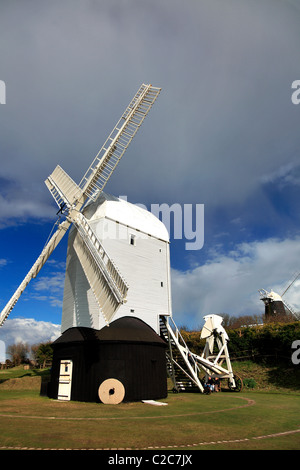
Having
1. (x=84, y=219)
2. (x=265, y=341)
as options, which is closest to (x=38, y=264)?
(x=84, y=219)

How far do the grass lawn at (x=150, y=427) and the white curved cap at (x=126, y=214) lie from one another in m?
12.9

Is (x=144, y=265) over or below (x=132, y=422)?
over

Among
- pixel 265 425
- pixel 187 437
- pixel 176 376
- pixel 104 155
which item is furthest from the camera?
pixel 176 376

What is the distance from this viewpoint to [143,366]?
19.2 meters

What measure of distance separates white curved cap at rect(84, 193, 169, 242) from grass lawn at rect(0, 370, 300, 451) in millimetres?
12949

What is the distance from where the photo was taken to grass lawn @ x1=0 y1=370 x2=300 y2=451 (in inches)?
333

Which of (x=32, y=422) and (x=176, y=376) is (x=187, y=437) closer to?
(x=32, y=422)

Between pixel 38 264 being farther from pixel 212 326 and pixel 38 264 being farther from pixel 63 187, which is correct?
pixel 212 326

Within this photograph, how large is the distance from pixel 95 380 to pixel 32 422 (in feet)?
22.6

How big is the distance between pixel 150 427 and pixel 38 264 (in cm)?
1573

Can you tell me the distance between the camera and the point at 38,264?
23.1m

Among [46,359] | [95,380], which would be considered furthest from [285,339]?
[46,359]

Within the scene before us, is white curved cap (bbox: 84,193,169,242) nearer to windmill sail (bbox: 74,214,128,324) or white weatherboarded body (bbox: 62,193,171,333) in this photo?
white weatherboarded body (bbox: 62,193,171,333)

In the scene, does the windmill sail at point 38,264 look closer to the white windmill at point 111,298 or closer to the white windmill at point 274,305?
the white windmill at point 111,298
